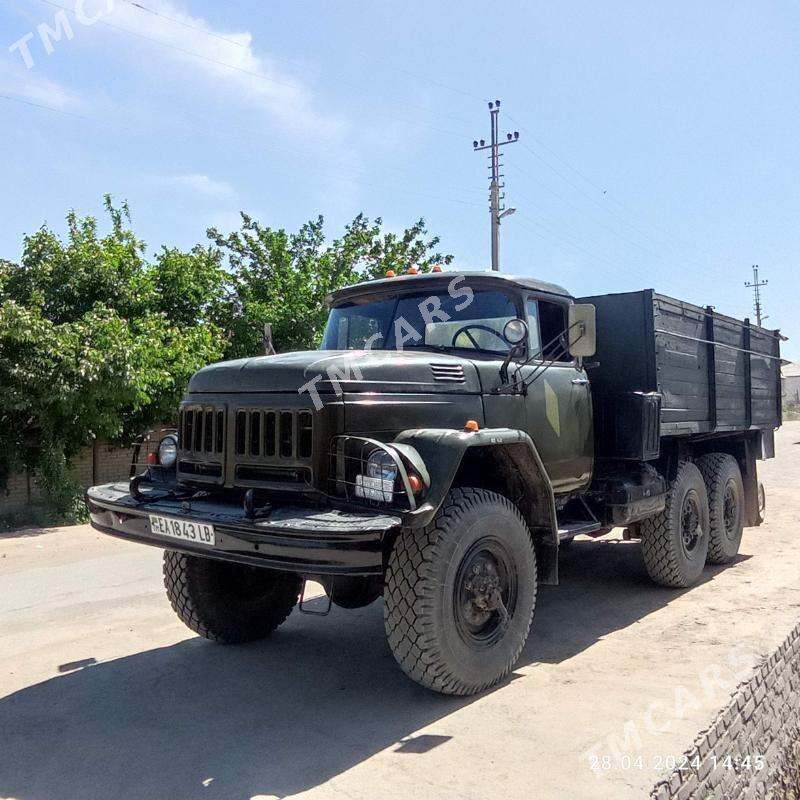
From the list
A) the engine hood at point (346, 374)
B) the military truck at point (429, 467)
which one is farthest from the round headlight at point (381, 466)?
the engine hood at point (346, 374)

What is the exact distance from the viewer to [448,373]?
4273mm

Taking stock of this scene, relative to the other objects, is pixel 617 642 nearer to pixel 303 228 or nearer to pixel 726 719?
pixel 726 719

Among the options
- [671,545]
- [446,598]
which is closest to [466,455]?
[446,598]

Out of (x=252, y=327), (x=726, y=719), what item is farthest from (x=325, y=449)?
(x=252, y=327)

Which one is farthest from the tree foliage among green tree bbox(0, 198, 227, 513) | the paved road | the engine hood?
the engine hood

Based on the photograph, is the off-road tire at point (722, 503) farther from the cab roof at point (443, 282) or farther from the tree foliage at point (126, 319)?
the tree foliage at point (126, 319)

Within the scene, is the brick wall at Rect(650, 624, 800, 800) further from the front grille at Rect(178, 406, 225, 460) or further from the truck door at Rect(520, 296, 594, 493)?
the front grille at Rect(178, 406, 225, 460)

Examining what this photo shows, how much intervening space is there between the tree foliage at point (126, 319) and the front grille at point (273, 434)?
757cm

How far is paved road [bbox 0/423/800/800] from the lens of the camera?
3.12m

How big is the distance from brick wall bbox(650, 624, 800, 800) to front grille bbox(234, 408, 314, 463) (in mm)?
2108

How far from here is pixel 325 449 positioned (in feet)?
12.1

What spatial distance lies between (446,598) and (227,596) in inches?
70.3

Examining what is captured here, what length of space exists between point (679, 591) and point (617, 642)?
1637 mm

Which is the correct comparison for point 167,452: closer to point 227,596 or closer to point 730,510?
point 227,596
